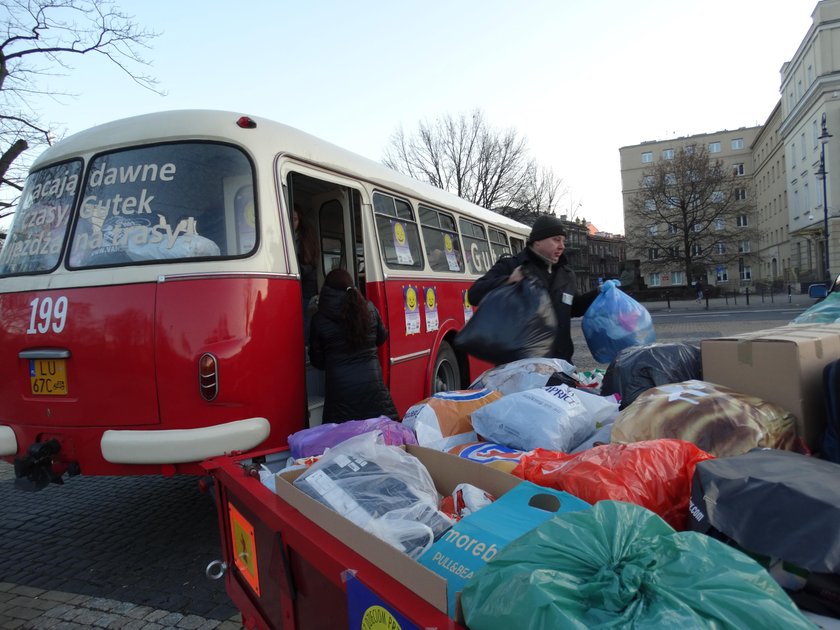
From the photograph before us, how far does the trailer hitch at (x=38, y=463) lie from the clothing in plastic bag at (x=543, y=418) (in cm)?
289

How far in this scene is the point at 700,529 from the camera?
51.6 inches

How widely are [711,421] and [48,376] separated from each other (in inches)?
153

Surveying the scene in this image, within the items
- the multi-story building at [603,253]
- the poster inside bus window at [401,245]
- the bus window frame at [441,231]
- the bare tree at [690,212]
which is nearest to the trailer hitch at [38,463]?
the poster inside bus window at [401,245]

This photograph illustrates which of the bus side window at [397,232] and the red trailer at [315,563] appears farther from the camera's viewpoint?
the bus side window at [397,232]

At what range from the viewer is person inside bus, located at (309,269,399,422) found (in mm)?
4480

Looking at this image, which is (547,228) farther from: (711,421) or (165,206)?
(165,206)

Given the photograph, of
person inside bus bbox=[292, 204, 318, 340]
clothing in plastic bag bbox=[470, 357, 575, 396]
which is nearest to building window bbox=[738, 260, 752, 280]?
person inside bus bbox=[292, 204, 318, 340]

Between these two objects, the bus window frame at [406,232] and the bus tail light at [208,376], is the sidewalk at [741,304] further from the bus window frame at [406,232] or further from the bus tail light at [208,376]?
the bus tail light at [208,376]

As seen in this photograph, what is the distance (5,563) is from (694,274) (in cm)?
4999

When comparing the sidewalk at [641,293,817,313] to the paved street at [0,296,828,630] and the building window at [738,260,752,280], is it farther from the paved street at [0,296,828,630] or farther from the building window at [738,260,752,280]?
the building window at [738,260,752,280]

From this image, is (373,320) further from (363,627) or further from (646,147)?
(646,147)

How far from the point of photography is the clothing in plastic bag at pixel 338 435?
256 cm

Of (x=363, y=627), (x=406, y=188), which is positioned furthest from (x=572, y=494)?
(x=406, y=188)

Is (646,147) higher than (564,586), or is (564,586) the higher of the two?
(646,147)
